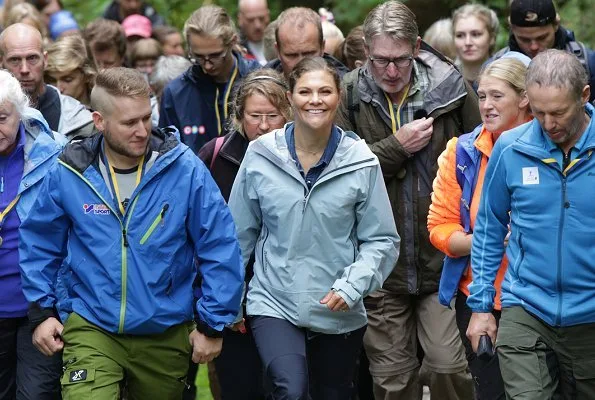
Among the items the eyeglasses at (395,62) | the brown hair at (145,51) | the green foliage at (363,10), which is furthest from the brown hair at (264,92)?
the green foliage at (363,10)

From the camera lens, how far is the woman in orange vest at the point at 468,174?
712 cm

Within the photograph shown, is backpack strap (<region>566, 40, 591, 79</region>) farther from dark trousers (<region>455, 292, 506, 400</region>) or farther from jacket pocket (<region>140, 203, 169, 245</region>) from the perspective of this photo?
jacket pocket (<region>140, 203, 169, 245</region>)

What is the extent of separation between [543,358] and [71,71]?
4.63 meters

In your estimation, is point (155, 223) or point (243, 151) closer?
point (155, 223)

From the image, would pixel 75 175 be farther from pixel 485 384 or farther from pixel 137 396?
pixel 485 384

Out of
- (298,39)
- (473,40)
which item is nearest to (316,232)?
(298,39)

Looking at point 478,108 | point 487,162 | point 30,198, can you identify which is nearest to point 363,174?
point 487,162

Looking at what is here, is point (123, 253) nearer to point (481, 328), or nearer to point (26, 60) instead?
point (481, 328)

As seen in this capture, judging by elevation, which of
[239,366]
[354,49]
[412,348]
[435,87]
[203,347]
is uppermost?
[435,87]

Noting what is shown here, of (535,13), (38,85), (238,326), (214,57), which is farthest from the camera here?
(214,57)

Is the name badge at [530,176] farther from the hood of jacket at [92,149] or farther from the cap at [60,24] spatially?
the cap at [60,24]

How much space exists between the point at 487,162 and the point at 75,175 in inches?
85.3

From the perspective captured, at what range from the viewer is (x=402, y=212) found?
7980 mm

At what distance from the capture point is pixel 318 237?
23.0ft
